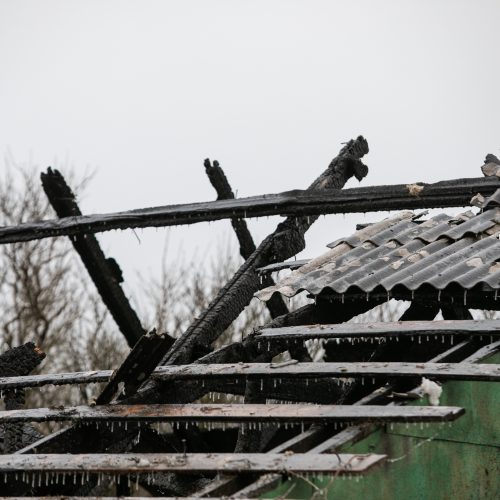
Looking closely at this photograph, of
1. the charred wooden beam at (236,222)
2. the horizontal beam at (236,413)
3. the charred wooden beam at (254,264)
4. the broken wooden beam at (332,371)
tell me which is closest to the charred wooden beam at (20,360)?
the horizontal beam at (236,413)

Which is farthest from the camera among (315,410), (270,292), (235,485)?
(270,292)

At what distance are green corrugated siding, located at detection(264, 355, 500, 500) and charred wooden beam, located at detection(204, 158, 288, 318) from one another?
4.73 metres

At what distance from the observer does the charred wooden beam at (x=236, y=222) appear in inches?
424

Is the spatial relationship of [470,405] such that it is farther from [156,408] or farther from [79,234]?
[79,234]

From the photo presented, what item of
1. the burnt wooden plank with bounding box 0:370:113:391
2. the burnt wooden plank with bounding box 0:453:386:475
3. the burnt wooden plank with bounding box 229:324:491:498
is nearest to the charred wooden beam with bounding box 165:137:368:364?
the burnt wooden plank with bounding box 0:370:113:391

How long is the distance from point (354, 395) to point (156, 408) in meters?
1.25

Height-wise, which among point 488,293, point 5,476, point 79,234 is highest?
point 79,234

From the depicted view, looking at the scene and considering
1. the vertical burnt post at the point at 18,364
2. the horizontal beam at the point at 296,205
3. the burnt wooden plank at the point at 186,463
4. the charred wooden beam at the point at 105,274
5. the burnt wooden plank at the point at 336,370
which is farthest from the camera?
the charred wooden beam at the point at 105,274

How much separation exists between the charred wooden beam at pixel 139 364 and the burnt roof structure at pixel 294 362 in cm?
1

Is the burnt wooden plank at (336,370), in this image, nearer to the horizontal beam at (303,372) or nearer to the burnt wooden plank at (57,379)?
the horizontal beam at (303,372)

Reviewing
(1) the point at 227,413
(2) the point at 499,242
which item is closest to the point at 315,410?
(1) the point at 227,413

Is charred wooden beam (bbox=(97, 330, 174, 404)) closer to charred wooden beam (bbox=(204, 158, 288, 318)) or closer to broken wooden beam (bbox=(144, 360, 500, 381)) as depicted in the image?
broken wooden beam (bbox=(144, 360, 500, 381))

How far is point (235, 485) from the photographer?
4.52 meters

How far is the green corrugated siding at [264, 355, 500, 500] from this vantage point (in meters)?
4.90
